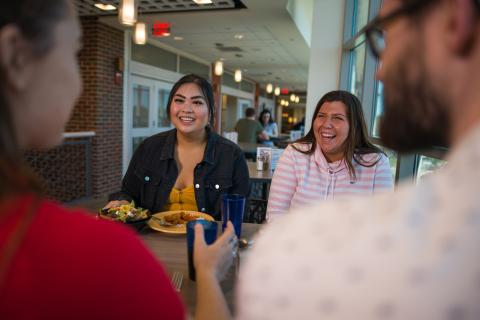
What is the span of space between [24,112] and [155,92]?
7.36 m

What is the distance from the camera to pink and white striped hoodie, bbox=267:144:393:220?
6.40 ft

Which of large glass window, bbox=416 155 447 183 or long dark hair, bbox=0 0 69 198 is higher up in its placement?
long dark hair, bbox=0 0 69 198

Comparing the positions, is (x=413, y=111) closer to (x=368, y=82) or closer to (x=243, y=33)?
(x=368, y=82)

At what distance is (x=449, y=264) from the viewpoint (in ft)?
1.14

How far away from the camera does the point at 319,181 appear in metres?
1.97

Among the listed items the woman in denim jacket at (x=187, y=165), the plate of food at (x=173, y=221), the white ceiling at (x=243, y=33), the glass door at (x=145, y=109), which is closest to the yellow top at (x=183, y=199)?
the woman in denim jacket at (x=187, y=165)

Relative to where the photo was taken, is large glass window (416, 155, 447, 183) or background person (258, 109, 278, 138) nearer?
large glass window (416, 155, 447, 183)

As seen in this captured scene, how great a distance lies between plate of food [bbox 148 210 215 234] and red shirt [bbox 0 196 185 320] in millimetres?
886

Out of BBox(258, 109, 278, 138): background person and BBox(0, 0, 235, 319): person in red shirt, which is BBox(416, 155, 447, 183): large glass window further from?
BBox(258, 109, 278, 138): background person

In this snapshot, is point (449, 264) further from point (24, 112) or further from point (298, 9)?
point (298, 9)

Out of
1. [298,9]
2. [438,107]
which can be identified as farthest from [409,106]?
[298,9]

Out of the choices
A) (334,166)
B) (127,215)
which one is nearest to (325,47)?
(334,166)

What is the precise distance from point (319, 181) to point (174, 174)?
2.70ft

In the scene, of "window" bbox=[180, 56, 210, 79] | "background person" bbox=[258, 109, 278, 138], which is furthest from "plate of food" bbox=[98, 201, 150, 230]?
"background person" bbox=[258, 109, 278, 138]
